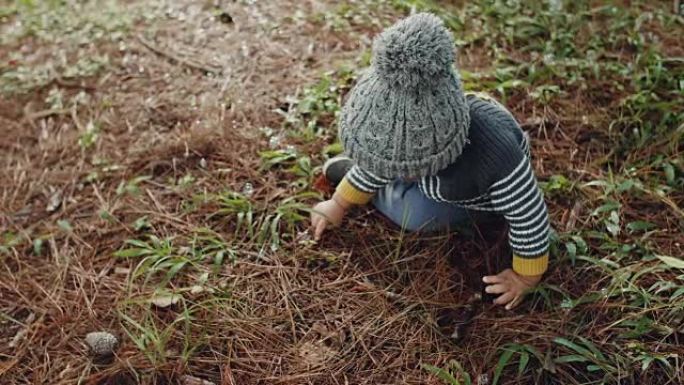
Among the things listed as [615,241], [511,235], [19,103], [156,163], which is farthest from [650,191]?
[19,103]

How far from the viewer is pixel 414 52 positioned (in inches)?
56.9

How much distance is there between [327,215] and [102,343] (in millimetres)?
716

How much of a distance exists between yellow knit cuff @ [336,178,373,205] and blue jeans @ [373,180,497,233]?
8cm

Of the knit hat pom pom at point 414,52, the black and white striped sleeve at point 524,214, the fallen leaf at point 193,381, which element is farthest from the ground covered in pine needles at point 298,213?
the knit hat pom pom at point 414,52

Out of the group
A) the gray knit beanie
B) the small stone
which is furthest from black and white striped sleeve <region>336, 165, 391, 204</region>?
the small stone

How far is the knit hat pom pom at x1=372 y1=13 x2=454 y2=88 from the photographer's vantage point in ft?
4.75

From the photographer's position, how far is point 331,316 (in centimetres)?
189

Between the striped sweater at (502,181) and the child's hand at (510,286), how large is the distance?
24mm

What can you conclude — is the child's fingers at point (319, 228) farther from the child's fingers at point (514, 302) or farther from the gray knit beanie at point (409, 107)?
the child's fingers at point (514, 302)

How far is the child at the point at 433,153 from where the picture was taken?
4.87 feet

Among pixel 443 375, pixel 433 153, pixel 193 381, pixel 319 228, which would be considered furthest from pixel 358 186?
pixel 193 381

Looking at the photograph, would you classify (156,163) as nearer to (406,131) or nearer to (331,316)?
(331,316)

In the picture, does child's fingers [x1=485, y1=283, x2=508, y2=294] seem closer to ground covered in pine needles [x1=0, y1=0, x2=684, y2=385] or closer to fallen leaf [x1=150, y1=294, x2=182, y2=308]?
ground covered in pine needles [x1=0, y1=0, x2=684, y2=385]

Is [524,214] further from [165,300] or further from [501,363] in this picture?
[165,300]
